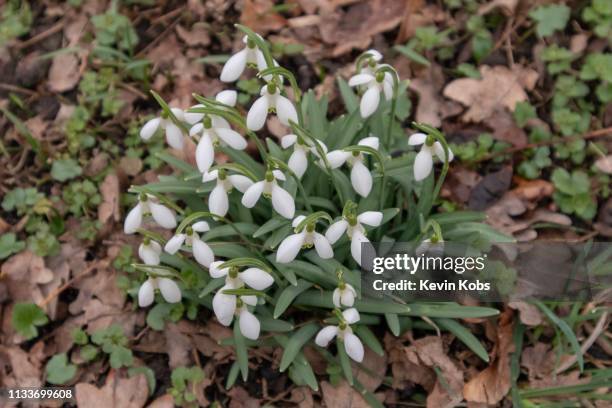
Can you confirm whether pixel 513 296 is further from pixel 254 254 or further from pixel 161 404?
pixel 161 404

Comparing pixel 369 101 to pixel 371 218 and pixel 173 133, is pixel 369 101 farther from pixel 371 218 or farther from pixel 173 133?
pixel 173 133

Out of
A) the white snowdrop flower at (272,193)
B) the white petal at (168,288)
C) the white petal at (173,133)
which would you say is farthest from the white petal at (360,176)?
the white petal at (168,288)

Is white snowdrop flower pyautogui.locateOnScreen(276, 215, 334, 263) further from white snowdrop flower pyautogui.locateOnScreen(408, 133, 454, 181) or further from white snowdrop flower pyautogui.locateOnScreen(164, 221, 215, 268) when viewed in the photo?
white snowdrop flower pyautogui.locateOnScreen(408, 133, 454, 181)

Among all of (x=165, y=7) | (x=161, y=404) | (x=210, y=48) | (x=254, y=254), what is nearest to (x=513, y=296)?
(x=254, y=254)

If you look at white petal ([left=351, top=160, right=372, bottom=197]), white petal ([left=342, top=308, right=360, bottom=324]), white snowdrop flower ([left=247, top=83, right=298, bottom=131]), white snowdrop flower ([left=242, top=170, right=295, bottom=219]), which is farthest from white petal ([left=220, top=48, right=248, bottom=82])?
white petal ([left=342, top=308, right=360, bottom=324])

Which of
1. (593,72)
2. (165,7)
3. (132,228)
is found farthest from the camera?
(165,7)

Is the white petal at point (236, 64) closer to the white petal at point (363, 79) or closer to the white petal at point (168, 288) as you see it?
A: the white petal at point (363, 79)
